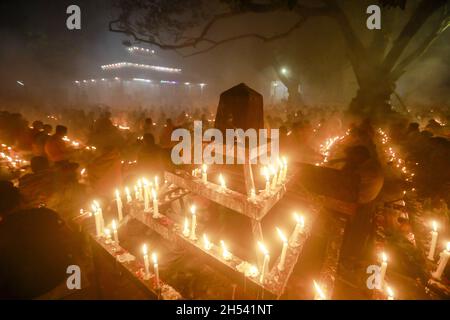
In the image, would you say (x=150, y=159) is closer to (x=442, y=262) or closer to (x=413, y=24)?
(x=442, y=262)

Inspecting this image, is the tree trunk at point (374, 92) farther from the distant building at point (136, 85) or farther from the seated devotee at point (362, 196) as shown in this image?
the distant building at point (136, 85)

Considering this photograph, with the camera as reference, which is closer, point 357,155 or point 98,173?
point 357,155

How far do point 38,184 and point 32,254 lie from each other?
270 cm

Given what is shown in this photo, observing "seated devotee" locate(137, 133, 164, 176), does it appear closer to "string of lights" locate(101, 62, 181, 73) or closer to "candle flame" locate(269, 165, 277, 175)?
"candle flame" locate(269, 165, 277, 175)

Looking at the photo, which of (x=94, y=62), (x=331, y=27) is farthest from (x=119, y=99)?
(x=331, y=27)

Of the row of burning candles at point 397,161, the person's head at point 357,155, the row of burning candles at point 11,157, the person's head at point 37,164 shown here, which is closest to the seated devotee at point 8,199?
the person's head at point 37,164

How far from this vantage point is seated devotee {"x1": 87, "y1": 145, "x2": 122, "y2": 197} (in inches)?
251

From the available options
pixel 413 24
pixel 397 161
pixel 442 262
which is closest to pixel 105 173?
pixel 442 262

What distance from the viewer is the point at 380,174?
4699mm

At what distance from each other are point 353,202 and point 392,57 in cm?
1468

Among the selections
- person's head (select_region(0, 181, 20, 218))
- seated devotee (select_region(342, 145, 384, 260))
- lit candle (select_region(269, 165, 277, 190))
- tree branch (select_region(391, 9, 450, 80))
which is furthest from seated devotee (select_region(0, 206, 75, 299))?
tree branch (select_region(391, 9, 450, 80))

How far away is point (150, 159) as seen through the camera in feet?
21.7

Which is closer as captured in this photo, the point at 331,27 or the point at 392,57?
the point at 392,57
